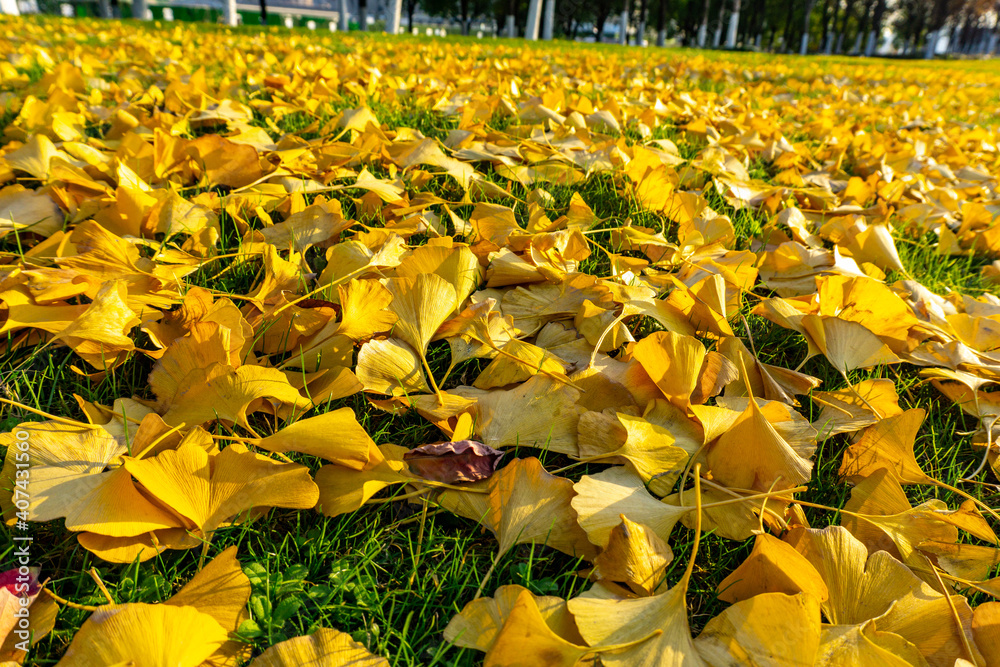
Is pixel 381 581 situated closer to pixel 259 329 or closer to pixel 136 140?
pixel 259 329

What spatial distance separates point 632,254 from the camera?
1362 millimetres

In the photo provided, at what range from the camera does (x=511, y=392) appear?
82 centimetres

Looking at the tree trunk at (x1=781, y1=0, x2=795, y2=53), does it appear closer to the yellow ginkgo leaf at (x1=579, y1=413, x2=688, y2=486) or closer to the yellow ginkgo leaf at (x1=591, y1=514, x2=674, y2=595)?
the yellow ginkgo leaf at (x1=579, y1=413, x2=688, y2=486)

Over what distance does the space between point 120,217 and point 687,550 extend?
1160 millimetres

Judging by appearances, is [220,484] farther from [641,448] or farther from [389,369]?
[641,448]

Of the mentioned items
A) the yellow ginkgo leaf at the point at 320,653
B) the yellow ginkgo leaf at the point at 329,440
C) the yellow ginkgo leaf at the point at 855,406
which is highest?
the yellow ginkgo leaf at the point at 329,440

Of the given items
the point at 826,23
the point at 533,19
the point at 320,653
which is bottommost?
the point at 320,653

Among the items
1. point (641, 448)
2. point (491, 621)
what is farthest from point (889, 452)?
point (491, 621)

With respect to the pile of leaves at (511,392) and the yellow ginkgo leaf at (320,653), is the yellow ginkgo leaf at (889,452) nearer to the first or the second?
the pile of leaves at (511,392)

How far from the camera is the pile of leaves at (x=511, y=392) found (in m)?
0.59

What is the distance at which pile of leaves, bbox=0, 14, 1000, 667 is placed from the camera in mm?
587

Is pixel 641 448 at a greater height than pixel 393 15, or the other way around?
pixel 393 15

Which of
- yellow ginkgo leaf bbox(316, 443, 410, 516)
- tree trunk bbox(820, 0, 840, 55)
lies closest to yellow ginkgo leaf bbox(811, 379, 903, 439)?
yellow ginkgo leaf bbox(316, 443, 410, 516)

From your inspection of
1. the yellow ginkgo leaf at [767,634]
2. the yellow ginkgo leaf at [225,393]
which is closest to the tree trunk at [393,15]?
the yellow ginkgo leaf at [225,393]
